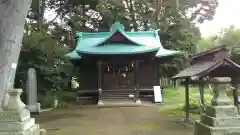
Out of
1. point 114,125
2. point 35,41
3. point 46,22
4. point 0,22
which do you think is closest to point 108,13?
point 46,22

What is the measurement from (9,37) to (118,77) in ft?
48.7

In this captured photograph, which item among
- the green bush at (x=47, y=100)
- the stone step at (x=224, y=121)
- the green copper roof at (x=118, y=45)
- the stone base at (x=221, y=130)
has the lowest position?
the green bush at (x=47, y=100)

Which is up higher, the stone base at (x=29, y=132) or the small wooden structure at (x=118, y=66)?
the small wooden structure at (x=118, y=66)

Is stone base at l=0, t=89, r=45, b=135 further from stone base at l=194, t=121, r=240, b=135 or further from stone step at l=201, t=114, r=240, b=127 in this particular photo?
stone step at l=201, t=114, r=240, b=127

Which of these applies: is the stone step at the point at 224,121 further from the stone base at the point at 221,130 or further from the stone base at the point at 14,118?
the stone base at the point at 14,118

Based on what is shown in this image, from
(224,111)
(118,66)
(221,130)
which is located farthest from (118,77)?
(221,130)

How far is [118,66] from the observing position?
22.4 metres

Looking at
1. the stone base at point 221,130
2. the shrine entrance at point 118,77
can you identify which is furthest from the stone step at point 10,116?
the shrine entrance at point 118,77

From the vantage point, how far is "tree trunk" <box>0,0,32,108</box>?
7234 mm

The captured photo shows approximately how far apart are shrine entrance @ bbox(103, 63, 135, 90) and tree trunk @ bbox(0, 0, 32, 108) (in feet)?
46.7

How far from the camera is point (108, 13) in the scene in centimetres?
2955

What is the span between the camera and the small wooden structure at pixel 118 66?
20.2m

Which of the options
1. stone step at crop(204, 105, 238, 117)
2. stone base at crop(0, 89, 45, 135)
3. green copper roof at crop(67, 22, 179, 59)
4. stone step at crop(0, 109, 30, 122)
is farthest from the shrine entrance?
stone step at crop(204, 105, 238, 117)

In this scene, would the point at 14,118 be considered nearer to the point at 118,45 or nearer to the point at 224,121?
the point at 224,121
